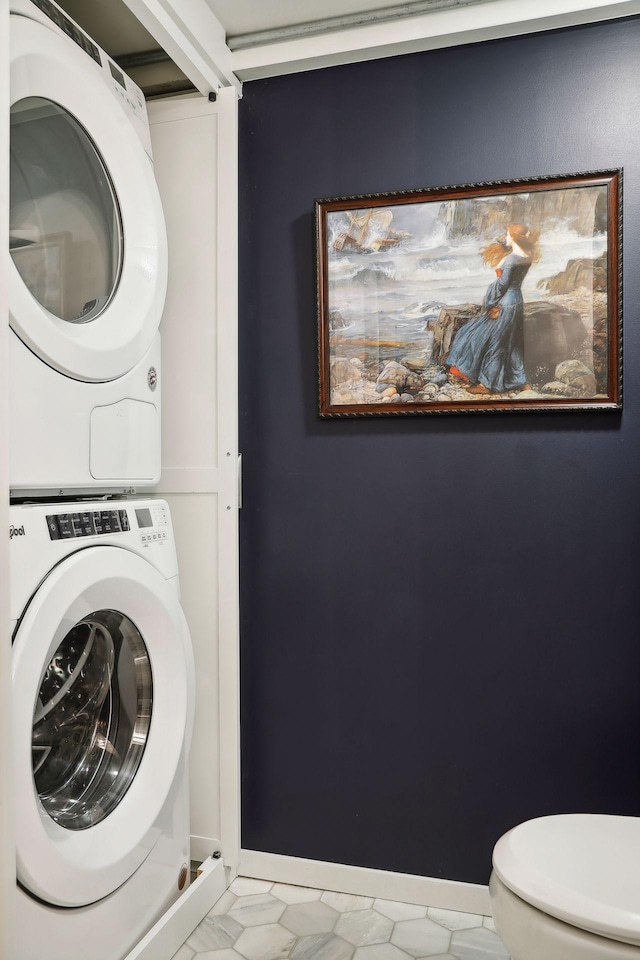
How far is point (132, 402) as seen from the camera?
1587 mm

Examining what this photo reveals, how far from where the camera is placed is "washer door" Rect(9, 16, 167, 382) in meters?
1.29

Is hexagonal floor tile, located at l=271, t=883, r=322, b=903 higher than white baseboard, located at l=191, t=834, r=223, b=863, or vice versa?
white baseboard, located at l=191, t=834, r=223, b=863

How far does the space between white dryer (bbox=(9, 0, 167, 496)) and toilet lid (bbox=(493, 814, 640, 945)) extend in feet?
3.40

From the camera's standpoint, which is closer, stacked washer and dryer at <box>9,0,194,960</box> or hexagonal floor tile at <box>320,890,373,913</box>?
stacked washer and dryer at <box>9,0,194,960</box>

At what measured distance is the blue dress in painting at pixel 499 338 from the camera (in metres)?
1.80

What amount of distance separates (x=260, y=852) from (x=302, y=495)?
1000mm

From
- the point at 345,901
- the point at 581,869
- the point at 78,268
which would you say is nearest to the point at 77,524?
the point at 78,268

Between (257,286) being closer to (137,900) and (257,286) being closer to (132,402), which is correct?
(132,402)

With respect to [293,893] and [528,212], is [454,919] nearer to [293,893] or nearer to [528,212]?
[293,893]

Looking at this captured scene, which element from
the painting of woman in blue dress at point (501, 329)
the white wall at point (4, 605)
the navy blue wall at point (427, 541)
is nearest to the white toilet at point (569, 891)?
the navy blue wall at point (427, 541)

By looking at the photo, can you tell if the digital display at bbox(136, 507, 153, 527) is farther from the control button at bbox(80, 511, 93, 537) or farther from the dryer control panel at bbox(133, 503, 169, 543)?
the control button at bbox(80, 511, 93, 537)

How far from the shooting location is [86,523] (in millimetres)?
1362

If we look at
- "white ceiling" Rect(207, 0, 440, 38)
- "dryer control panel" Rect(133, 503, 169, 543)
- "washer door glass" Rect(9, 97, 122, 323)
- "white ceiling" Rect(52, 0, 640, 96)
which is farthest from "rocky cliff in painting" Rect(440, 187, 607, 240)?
"dryer control panel" Rect(133, 503, 169, 543)

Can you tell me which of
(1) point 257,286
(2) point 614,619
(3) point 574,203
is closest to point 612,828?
(2) point 614,619
